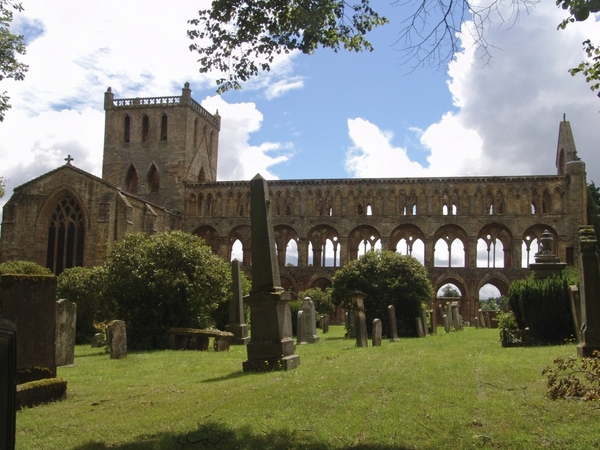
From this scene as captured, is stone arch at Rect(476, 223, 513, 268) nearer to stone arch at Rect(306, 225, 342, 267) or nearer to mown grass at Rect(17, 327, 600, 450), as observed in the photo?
stone arch at Rect(306, 225, 342, 267)

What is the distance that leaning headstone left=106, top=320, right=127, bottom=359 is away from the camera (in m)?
14.0

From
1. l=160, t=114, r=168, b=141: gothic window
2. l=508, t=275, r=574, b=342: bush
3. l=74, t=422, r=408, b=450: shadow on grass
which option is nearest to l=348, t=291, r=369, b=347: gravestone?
l=508, t=275, r=574, b=342: bush

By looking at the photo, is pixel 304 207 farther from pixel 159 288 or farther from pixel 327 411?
pixel 327 411

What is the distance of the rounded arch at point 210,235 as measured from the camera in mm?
47188

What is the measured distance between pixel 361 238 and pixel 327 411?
4160cm

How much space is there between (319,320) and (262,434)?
25.5 meters

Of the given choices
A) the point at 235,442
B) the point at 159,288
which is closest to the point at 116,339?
the point at 159,288

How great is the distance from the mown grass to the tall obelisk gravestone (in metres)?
0.61

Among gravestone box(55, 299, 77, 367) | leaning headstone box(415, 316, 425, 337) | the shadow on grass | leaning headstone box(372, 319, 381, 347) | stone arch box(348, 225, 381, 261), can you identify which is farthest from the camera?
stone arch box(348, 225, 381, 261)

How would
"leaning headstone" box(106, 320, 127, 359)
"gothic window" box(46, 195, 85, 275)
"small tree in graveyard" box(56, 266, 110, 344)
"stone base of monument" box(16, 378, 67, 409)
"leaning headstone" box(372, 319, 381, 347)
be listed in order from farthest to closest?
1. "gothic window" box(46, 195, 85, 275)
2. "small tree in graveyard" box(56, 266, 110, 344)
3. "leaning headstone" box(372, 319, 381, 347)
4. "leaning headstone" box(106, 320, 127, 359)
5. "stone base of monument" box(16, 378, 67, 409)

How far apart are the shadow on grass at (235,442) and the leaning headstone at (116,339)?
27.4ft

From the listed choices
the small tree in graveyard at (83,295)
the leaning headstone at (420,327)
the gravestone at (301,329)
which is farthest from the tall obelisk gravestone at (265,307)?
the small tree in graveyard at (83,295)

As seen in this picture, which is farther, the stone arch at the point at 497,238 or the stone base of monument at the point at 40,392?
the stone arch at the point at 497,238

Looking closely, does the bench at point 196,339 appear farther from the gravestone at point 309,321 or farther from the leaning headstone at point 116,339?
the gravestone at point 309,321
